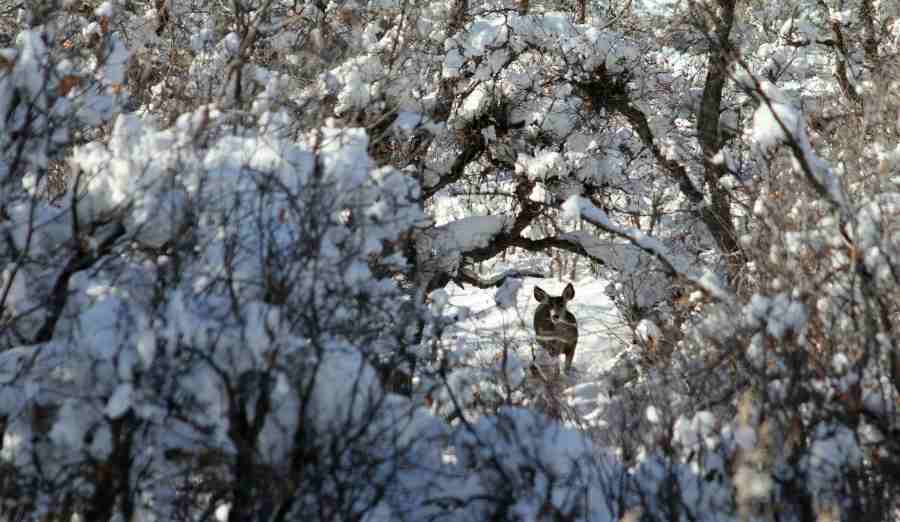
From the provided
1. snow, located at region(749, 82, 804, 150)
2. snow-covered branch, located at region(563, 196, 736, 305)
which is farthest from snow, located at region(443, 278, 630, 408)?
snow, located at region(749, 82, 804, 150)

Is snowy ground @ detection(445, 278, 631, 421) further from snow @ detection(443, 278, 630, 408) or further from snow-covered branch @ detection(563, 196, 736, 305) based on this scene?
snow-covered branch @ detection(563, 196, 736, 305)

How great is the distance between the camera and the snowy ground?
6.17 m

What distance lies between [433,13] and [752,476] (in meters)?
8.50

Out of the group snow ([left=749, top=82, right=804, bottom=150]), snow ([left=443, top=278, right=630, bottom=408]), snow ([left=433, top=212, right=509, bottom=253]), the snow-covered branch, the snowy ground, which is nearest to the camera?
snow ([left=749, top=82, right=804, bottom=150])

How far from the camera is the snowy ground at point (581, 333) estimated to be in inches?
243

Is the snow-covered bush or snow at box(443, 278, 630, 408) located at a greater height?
snow at box(443, 278, 630, 408)

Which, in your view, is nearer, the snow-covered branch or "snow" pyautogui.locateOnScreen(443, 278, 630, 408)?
the snow-covered branch

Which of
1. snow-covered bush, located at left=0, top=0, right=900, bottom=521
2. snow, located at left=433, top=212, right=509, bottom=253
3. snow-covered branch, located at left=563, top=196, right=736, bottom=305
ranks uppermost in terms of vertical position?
snow, located at left=433, top=212, right=509, bottom=253

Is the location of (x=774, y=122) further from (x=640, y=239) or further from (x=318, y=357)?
(x=318, y=357)

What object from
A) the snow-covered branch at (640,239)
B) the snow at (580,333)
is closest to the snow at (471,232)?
the snow at (580,333)

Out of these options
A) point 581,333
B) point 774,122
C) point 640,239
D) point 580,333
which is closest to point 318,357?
point 774,122

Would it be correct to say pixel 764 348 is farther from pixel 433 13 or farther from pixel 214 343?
pixel 433 13

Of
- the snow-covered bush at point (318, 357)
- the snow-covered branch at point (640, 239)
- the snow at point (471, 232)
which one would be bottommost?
the snow-covered bush at point (318, 357)

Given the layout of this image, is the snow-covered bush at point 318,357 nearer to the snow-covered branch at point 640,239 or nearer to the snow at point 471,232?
the snow-covered branch at point 640,239
